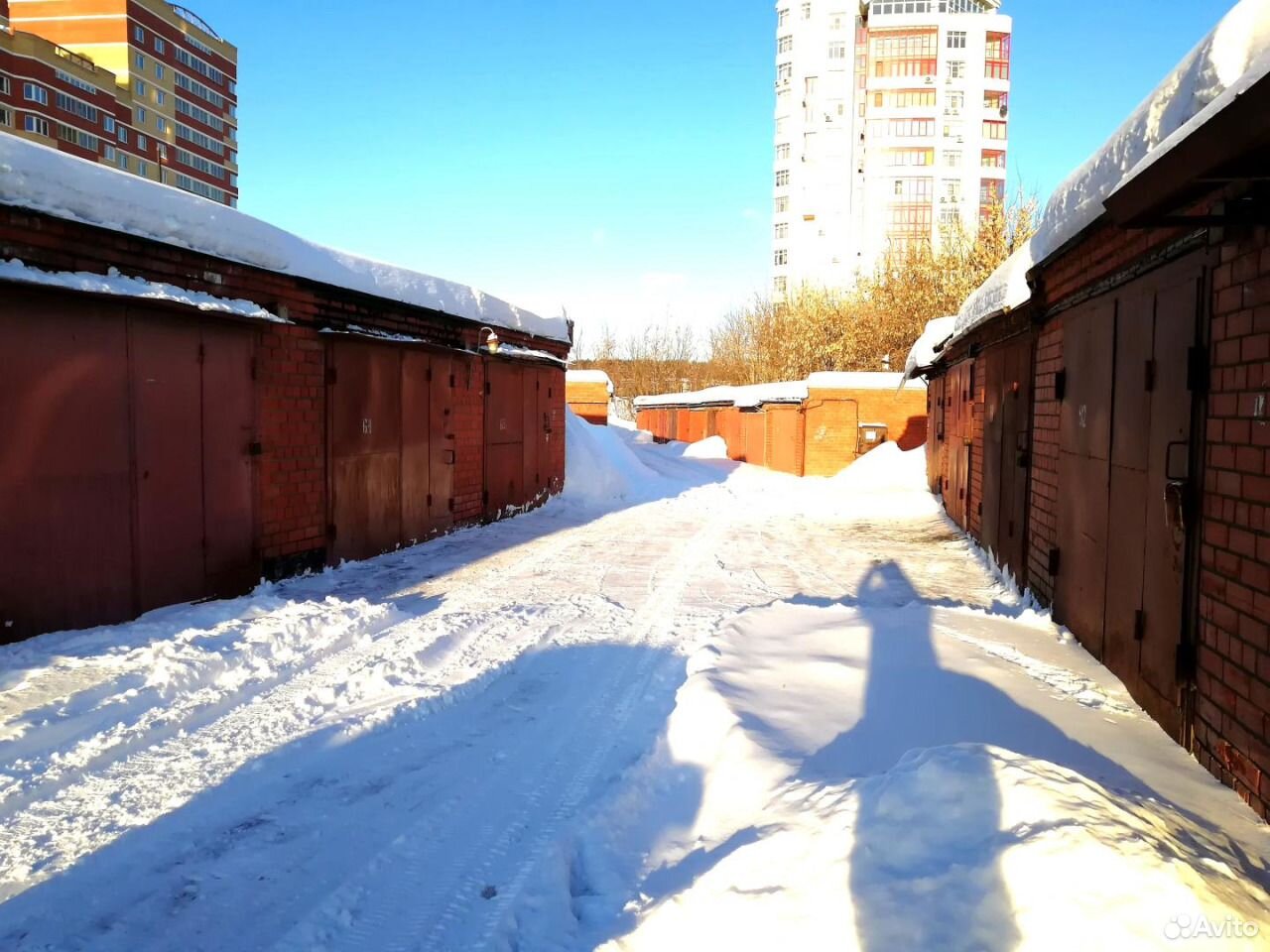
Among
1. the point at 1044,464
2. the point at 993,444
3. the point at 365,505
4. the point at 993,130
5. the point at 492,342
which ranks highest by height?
the point at 993,130

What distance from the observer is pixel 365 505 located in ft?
30.2

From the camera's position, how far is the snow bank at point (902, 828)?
6.62 ft

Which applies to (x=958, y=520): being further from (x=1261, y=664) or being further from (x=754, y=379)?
(x=754, y=379)

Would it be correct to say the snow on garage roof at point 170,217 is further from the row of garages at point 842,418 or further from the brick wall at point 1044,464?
the row of garages at point 842,418

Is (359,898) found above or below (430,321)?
below

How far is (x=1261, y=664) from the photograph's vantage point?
2963 mm

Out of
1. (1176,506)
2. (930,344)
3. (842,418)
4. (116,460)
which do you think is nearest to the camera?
(1176,506)

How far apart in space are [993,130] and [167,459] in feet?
232

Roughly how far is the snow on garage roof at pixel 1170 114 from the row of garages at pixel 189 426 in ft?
20.3

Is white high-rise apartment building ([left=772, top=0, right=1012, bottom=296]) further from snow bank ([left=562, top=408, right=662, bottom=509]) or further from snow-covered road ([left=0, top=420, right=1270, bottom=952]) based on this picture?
snow-covered road ([left=0, top=420, right=1270, bottom=952])

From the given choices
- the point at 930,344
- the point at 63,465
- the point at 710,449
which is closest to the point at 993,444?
the point at 930,344

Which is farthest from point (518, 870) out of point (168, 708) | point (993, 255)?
point (993, 255)

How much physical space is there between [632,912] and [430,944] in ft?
2.17

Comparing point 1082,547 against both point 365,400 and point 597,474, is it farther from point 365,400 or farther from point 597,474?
point 597,474
